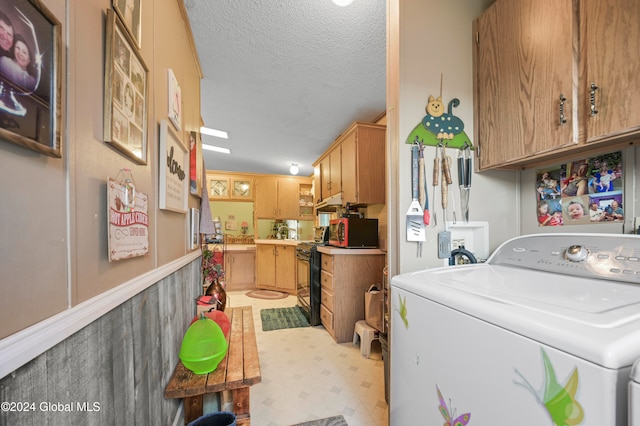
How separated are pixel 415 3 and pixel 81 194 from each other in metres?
1.64

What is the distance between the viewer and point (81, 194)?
24.6 inches

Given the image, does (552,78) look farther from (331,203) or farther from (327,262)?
(331,203)

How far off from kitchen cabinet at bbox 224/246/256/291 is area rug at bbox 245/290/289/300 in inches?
9.6

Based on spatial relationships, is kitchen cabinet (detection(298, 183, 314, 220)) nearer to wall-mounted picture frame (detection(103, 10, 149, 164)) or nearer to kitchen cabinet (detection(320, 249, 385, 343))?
kitchen cabinet (detection(320, 249, 385, 343))

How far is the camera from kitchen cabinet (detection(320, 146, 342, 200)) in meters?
3.48

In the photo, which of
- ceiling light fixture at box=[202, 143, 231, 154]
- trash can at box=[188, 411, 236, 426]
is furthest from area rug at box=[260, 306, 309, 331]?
ceiling light fixture at box=[202, 143, 231, 154]

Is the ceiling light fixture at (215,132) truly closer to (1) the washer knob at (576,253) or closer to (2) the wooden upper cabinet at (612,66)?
(2) the wooden upper cabinet at (612,66)

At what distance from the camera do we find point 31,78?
455 mm

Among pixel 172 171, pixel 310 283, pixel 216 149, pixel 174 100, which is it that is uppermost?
pixel 216 149

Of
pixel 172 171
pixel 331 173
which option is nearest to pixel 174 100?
pixel 172 171

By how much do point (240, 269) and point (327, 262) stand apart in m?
2.69

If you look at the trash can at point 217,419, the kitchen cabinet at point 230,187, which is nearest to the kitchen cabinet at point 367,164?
the trash can at point 217,419

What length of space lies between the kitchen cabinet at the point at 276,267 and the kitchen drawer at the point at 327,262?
1.71 m

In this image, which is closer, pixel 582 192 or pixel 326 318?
pixel 582 192
